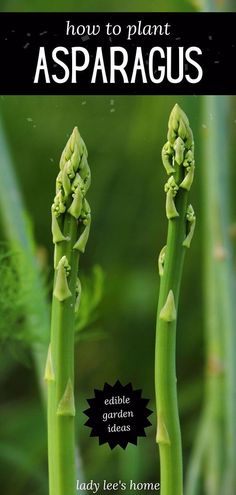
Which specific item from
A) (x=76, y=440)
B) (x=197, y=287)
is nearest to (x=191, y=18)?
(x=197, y=287)

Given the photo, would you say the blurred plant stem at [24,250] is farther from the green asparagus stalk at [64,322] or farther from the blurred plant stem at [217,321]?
the blurred plant stem at [217,321]

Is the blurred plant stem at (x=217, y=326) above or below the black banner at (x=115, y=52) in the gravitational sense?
below

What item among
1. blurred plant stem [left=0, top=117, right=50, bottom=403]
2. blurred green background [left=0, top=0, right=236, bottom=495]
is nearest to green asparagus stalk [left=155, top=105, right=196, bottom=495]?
blurred green background [left=0, top=0, right=236, bottom=495]

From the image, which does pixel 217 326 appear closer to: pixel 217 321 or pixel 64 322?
pixel 217 321

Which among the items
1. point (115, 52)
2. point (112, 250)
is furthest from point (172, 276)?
point (115, 52)

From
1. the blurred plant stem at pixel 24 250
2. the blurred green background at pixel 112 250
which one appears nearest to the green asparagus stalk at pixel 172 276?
the blurred green background at pixel 112 250

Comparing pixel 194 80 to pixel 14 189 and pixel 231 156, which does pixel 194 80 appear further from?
pixel 14 189
